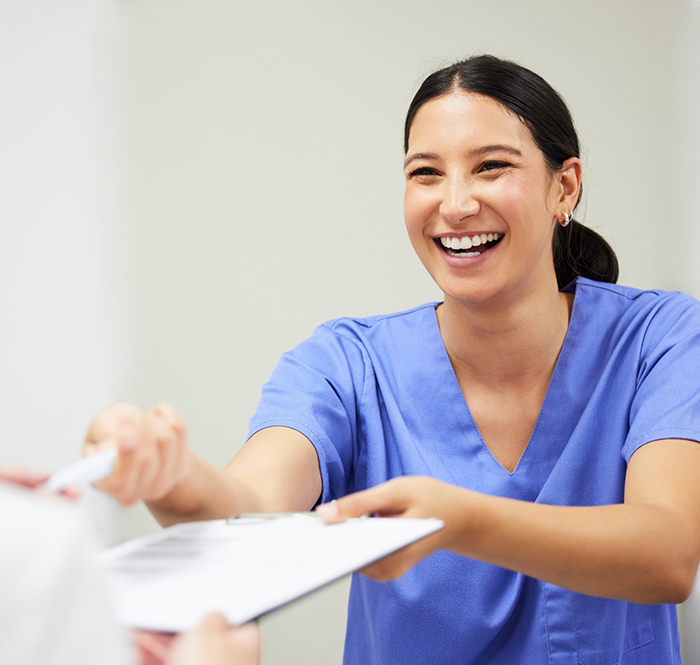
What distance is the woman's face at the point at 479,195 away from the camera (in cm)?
92

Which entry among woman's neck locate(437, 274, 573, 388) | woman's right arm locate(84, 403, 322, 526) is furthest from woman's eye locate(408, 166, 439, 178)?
woman's right arm locate(84, 403, 322, 526)

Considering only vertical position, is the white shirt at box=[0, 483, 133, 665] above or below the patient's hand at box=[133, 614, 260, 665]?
above

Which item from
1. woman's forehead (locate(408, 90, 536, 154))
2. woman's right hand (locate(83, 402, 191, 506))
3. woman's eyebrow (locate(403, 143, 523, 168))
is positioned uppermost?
woman's forehead (locate(408, 90, 536, 154))

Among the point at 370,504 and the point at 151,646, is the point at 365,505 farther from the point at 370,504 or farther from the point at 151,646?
the point at 151,646

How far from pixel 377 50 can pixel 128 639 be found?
1.53 meters

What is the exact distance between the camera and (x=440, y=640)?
891 millimetres

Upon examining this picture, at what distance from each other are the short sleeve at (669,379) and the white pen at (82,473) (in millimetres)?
596

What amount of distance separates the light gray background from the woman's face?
2.27 feet

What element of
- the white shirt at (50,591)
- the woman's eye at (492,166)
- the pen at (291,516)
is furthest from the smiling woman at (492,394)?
the white shirt at (50,591)

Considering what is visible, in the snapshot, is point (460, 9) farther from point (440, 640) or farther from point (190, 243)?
point (440, 640)

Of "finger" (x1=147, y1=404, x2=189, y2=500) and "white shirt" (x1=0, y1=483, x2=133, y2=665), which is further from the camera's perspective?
"finger" (x1=147, y1=404, x2=189, y2=500)

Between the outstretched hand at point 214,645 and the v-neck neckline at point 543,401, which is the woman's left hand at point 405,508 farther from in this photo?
the v-neck neckline at point 543,401

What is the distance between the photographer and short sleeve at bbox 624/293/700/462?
0.79 meters

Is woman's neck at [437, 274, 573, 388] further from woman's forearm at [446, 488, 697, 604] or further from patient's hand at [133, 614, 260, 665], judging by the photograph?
patient's hand at [133, 614, 260, 665]
